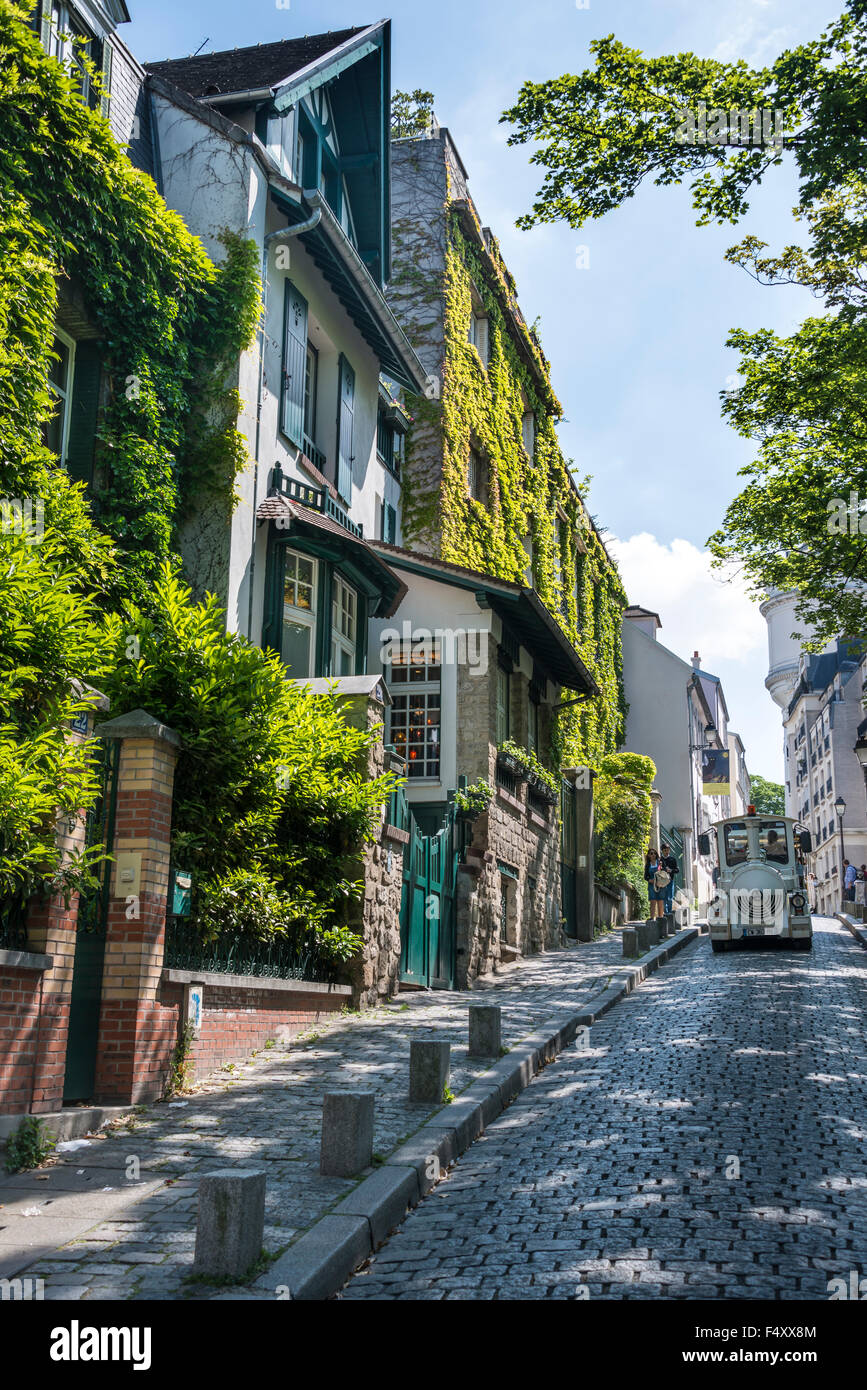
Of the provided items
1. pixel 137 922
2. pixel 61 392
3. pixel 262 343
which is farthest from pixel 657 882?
pixel 137 922

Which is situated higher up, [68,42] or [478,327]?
[478,327]

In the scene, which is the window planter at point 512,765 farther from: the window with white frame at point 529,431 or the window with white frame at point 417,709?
the window with white frame at point 529,431

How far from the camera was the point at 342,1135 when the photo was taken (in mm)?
5773

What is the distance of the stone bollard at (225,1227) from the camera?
14.0 feet

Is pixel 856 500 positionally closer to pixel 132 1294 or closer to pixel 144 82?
pixel 144 82

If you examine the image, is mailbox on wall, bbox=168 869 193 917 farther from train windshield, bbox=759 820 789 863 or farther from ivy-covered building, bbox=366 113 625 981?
train windshield, bbox=759 820 789 863

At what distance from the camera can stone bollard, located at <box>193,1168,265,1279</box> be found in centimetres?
425

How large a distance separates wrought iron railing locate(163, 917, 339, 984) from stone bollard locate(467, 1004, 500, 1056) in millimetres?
1666

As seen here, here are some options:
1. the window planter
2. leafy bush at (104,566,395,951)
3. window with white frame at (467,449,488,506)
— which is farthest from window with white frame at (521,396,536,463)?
leafy bush at (104,566,395,951)

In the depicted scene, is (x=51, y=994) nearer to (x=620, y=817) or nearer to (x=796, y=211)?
(x=796, y=211)

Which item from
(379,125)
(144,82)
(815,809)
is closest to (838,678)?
(815,809)

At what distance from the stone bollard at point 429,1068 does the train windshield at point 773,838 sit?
14.4 m

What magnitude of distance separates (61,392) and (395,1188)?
9.38 metres

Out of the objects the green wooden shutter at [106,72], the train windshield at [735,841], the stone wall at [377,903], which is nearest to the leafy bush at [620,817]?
the train windshield at [735,841]
